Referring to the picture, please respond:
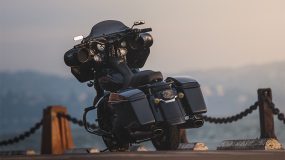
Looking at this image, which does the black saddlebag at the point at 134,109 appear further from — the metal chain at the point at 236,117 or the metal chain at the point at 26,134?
the metal chain at the point at 26,134

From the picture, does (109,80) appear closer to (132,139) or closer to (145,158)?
(132,139)

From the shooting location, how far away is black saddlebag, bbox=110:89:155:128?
11.3 meters

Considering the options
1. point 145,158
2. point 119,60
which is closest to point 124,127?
point 119,60

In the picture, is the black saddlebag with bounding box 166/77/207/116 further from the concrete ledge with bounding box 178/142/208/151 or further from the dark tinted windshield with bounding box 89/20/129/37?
the concrete ledge with bounding box 178/142/208/151

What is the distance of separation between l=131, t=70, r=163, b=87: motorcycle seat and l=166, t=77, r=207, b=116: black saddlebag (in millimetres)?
391

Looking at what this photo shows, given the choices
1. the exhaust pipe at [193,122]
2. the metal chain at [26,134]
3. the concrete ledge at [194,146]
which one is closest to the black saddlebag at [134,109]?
the exhaust pipe at [193,122]

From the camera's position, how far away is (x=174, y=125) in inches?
457

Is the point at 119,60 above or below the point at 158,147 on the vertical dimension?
above

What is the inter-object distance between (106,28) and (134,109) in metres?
1.65

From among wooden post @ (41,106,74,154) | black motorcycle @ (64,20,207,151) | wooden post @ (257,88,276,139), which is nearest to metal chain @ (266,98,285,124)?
wooden post @ (257,88,276,139)

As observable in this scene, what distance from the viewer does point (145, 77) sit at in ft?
37.8

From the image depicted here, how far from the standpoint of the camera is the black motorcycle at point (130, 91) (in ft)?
37.4

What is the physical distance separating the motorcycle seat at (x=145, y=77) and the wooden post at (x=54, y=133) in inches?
250

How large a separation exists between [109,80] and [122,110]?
71 centimetres
